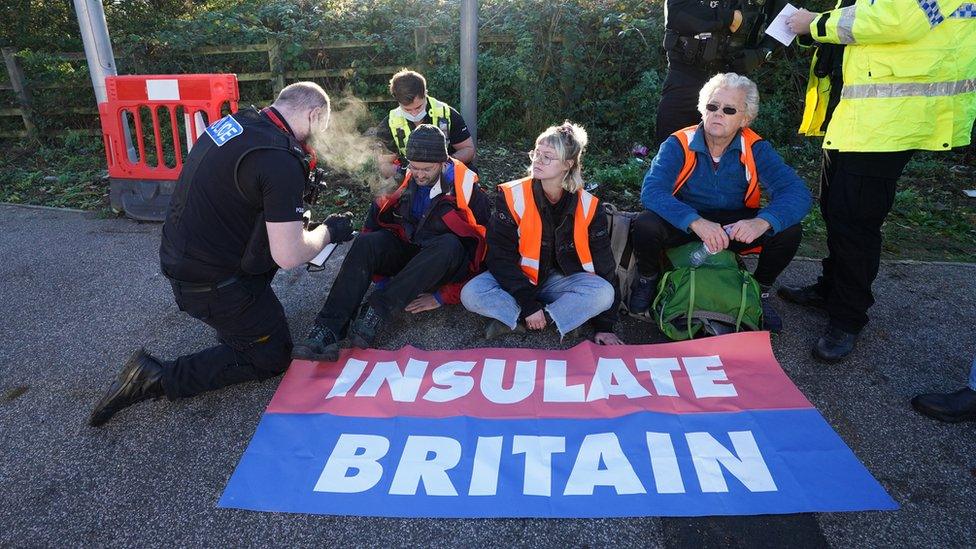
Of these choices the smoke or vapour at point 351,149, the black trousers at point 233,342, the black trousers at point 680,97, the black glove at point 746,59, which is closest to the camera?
the black trousers at point 233,342

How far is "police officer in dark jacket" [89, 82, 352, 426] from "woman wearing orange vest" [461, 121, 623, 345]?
1.04 m

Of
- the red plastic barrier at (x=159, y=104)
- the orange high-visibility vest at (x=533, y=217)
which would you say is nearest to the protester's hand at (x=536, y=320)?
the orange high-visibility vest at (x=533, y=217)

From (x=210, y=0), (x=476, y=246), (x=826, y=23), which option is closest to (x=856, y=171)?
(x=826, y=23)

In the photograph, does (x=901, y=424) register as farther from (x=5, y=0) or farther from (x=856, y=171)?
(x=5, y=0)

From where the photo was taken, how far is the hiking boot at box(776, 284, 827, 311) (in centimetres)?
380

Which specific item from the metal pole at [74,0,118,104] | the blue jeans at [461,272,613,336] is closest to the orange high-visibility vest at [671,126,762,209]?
the blue jeans at [461,272,613,336]

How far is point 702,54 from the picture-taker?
155 inches

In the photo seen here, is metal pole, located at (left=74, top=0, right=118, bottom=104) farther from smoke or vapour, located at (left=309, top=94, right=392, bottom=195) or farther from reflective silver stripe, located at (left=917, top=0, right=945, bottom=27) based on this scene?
reflective silver stripe, located at (left=917, top=0, right=945, bottom=27)

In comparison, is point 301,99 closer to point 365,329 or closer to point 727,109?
point 365,329

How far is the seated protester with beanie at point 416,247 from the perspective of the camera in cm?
336

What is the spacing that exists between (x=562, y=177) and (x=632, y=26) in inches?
193

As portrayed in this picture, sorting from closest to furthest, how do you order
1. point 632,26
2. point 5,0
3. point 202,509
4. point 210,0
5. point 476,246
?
point 202,509, point 476,246, point 632,26, point 5,0, point 210,0

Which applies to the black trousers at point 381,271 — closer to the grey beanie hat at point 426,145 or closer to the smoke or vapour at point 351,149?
the grey beanie hat at point 426,145

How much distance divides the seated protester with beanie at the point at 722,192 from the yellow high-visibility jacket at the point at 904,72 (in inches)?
19.1
